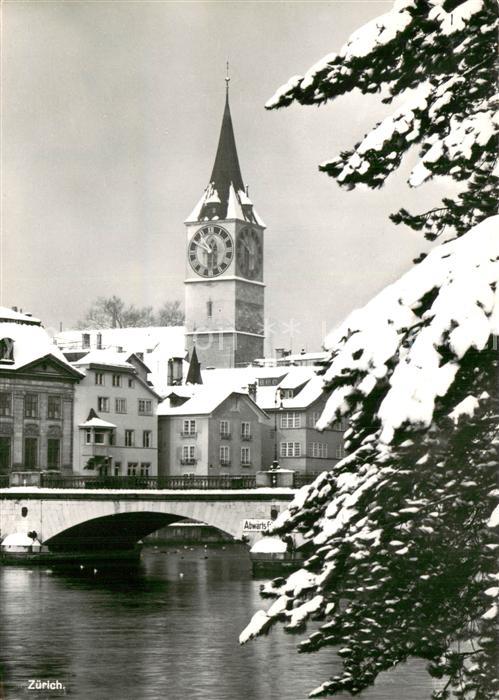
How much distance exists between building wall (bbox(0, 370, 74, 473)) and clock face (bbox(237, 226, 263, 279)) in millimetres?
8558

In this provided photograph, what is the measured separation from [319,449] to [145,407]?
328 inches

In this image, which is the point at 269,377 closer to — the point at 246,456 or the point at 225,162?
the point at 246,456

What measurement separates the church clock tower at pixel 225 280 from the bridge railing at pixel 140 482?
21.2 feet

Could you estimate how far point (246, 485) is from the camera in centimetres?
4291

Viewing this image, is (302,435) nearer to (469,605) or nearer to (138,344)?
(138,344)

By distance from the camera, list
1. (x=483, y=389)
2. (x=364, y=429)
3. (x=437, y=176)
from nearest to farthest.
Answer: (x=483, y=389), (x=364, y=429), (x=437, y=176)

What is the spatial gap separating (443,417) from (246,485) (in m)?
38.1

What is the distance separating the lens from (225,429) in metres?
57.0

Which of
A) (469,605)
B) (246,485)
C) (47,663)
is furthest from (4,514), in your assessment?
(469,605)

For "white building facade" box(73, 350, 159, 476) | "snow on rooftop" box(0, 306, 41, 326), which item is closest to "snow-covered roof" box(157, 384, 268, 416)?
"white building facade" box(73, 350, 159, 476)

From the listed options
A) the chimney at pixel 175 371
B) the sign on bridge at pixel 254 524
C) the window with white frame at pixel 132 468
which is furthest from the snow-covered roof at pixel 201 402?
the sign on bridge at pixel 254 524

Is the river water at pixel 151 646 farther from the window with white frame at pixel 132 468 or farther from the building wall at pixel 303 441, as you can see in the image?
the building wall at pixel 303 441

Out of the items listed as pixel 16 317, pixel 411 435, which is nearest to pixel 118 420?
pixel 16 317

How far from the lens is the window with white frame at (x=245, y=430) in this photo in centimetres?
5738
